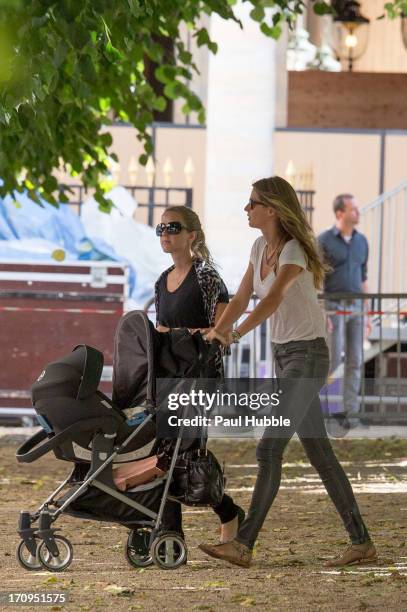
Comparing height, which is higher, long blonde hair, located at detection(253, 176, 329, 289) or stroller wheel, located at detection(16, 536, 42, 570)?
long blonde hair, located at detection(253, 176, 329, 289)

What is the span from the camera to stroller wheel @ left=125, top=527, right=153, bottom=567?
7188 mm

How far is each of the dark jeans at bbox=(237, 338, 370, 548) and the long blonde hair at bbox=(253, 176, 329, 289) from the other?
0.35m

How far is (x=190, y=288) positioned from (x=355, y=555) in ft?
4.69

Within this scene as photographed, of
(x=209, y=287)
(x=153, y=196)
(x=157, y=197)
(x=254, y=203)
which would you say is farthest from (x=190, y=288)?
(x=157, y=197)

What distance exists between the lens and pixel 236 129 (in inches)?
670

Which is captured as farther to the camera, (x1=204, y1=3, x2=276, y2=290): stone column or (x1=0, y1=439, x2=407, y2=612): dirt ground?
(x1=204, y1=3, x2=276, y2=290): stone column

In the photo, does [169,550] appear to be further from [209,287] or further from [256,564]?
[209,287]

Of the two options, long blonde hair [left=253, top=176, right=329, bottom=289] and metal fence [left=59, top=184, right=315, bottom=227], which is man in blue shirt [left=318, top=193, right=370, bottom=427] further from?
long blonde hair [left=253, top=176, right=329, bottom=289]

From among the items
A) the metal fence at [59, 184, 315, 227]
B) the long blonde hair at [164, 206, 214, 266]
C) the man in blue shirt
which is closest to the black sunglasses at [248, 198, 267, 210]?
the long blonde hair at [164, 206, 214, 266]

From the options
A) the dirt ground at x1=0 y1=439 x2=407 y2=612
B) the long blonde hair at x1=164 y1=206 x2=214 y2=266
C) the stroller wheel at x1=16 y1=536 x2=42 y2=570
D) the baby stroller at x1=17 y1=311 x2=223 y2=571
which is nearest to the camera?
the dirt ground at x1=0 y1=439 x2=407 y2=612

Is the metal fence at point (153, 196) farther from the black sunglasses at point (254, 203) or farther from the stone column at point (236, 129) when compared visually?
the black sunglasses at point (254, 203)

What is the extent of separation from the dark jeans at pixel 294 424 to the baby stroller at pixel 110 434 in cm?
32

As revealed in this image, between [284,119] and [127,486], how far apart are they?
41.7 feet

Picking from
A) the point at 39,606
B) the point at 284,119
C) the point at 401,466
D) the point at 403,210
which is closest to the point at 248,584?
the point at 39,606
